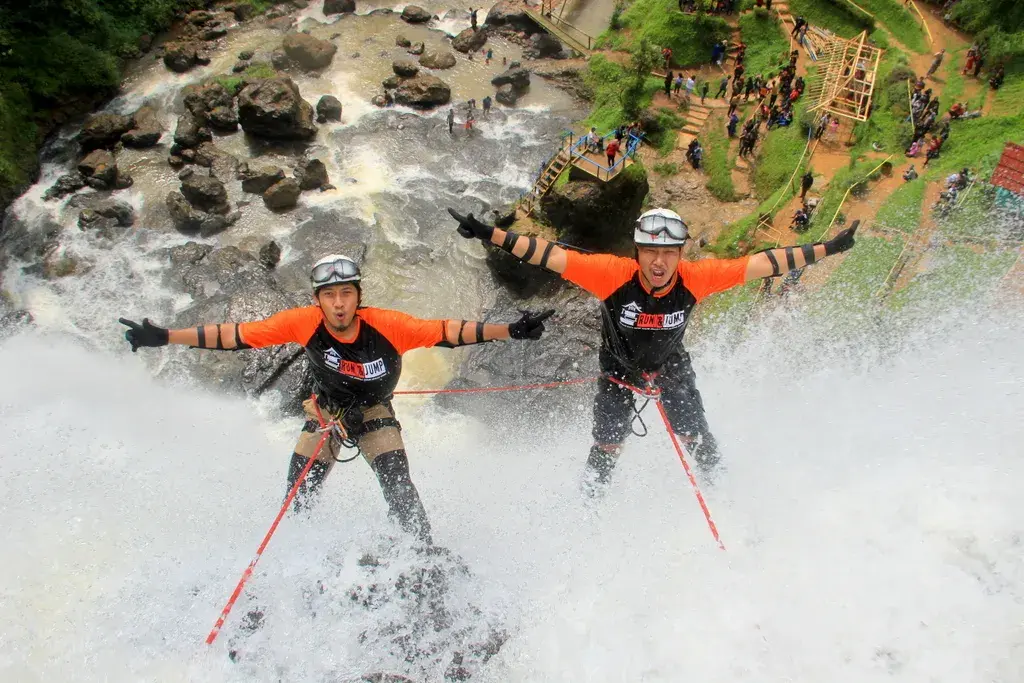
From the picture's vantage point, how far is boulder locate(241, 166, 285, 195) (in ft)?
67.8

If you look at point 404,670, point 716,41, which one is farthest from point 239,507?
point 716,41

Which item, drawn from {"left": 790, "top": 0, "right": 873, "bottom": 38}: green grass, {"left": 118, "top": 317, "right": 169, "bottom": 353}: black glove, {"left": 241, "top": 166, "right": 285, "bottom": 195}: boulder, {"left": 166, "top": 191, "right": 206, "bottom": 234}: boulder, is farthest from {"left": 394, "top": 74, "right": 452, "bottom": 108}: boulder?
{"left": 118, "top": 317, "right": 169, "bottom": 353}: black glove

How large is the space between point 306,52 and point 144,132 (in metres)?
7.65

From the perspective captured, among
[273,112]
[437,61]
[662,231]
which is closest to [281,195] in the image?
[273,112]

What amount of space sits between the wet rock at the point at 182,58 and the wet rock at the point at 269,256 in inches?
539

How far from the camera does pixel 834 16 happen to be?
23391 mm

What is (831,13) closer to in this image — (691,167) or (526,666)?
(691,167)

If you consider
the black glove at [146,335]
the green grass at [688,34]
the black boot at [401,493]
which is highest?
the black glove at [146,335]

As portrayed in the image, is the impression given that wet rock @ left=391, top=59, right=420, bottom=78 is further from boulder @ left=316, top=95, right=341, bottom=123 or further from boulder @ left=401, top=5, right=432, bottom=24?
boulder @ left=401, top=5, right=432, bottom=24

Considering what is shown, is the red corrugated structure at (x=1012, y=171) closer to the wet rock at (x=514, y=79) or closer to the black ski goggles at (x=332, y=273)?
the black ski goggles at (x=332, y=273)

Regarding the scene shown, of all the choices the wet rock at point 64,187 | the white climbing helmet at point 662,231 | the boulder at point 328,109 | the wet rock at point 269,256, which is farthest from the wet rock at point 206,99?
the white climbing helmet at point 662,231

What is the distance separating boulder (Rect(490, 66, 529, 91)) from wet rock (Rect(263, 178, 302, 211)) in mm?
10218

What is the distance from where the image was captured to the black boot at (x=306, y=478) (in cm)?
805

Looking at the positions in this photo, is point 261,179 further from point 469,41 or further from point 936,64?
point 936,64
